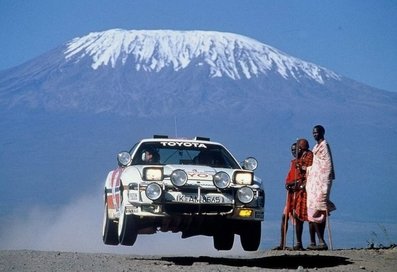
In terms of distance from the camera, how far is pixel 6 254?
11914mm

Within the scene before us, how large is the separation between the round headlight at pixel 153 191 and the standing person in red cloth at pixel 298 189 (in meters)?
3.07

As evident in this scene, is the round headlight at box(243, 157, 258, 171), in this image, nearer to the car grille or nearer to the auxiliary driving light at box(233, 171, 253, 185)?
the auxiliary driving light at box(233, 171, 253, 185)

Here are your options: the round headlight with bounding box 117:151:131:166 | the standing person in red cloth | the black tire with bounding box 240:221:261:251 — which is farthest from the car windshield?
the standing person in red cloth

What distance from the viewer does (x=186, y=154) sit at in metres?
12.5

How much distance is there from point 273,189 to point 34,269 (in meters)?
162

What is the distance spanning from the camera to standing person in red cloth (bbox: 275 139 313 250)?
43.8 ft

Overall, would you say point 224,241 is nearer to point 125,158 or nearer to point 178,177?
point 125,158

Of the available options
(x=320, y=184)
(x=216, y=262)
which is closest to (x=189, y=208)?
(x=216, y=262)

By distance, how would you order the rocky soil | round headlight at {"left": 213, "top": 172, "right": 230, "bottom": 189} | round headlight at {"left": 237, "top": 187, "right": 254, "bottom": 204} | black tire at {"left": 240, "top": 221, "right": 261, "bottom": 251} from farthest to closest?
1. black tire at {"left": 240, "top": 221, "right": 261, "bottom": 251}
2. round headlight at {"left": 237, "top": 187, "right": 254, "bottom": 204}
3. round headlight at {"left": 213, "top": 172, "right": 230, "bottom": 189}
4. the rocky soil

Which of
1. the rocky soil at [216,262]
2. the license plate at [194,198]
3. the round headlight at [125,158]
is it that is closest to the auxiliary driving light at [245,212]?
the license plate at [194,198]

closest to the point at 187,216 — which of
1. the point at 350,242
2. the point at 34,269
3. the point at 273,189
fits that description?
the point at 34,269

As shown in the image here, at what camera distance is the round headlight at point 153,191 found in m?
10.8

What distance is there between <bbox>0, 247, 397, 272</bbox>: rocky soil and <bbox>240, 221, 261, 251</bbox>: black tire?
0.19m

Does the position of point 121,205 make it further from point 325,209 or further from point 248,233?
point 325,209
